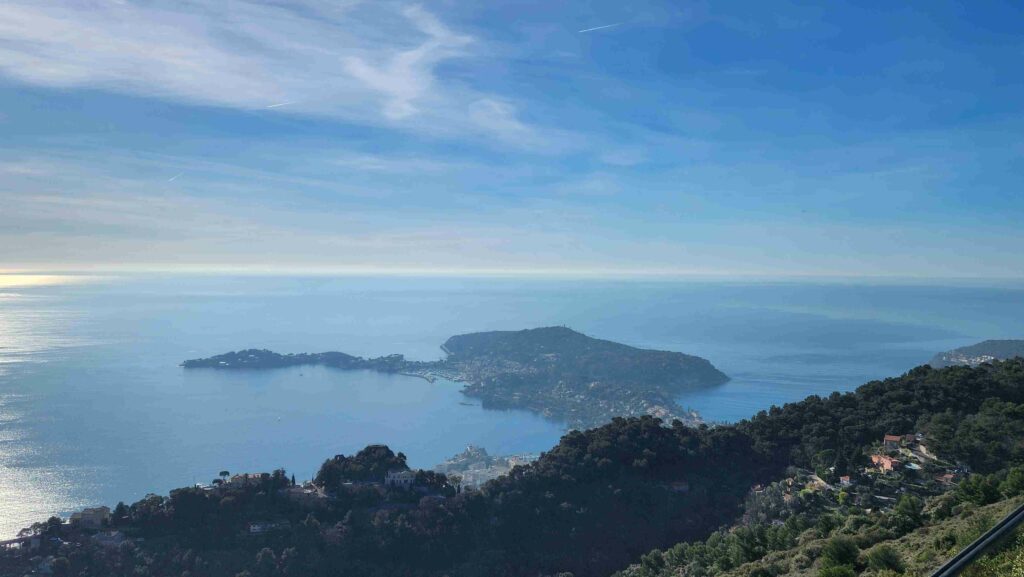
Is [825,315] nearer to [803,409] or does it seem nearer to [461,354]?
[461,354]

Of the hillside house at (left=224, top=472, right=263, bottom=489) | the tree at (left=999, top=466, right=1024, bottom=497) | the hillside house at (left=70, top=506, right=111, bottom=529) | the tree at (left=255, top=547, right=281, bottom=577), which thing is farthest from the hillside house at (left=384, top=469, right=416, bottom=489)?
the tree at (left=999, top=466, right=1024, bottom=497)

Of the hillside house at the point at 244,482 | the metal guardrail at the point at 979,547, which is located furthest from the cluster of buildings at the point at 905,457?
the hillside house at the point at 244,482

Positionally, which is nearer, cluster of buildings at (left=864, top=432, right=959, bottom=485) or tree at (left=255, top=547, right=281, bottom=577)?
cluster of buildings at (left=864, top=432, right=959, bottom=485)

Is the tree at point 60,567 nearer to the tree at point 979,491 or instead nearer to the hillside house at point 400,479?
the hillside house at point 400,479

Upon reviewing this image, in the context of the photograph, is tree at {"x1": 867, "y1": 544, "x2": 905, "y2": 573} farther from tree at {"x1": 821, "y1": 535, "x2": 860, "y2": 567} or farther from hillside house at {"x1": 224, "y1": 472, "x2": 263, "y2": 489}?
hillside house at {"x1": 224, "y1": 472, "x2": 263, "y2": 489}

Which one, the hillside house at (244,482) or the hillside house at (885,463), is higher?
the hillside house at (885,463)

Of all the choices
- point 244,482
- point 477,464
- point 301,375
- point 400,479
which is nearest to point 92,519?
point 244,482
